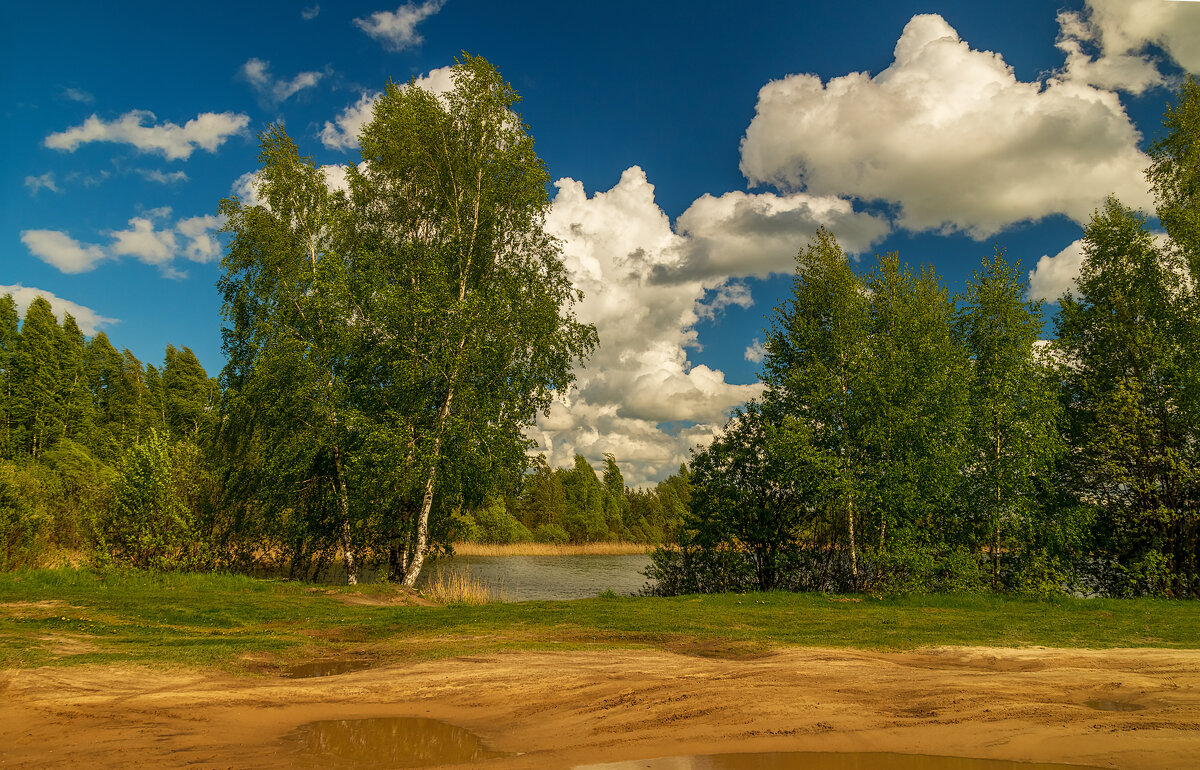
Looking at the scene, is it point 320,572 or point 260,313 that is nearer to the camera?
point 260,313

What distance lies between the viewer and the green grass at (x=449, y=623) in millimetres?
10891

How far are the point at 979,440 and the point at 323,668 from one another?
68.9ft

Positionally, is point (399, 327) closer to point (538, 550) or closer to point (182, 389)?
point (538, 550)

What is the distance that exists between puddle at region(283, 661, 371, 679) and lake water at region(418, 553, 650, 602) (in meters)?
13.5

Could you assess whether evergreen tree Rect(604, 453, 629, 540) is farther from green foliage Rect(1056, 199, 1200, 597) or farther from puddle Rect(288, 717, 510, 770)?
puddle Rect(288, 717, 510, 770)

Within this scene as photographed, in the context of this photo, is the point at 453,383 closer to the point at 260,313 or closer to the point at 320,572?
the point at 260,313

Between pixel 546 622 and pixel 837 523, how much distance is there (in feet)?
45.2

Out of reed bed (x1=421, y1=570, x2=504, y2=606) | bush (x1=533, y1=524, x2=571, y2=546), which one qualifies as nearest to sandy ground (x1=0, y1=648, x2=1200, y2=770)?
reed bed (x1=421, y1=570, x2=504, y2=606)

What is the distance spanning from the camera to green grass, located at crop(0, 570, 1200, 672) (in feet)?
35.7

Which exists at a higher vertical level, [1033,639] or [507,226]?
[507,226]

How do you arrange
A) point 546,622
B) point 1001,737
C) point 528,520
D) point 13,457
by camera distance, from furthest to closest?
1. point 528,520
2. point 13,457
3. point 546,622
4. point 1001,737

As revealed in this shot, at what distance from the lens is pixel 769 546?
24078mm

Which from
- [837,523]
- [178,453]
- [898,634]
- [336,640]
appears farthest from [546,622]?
A: [178,453]

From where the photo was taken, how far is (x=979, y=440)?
72.8 ft
